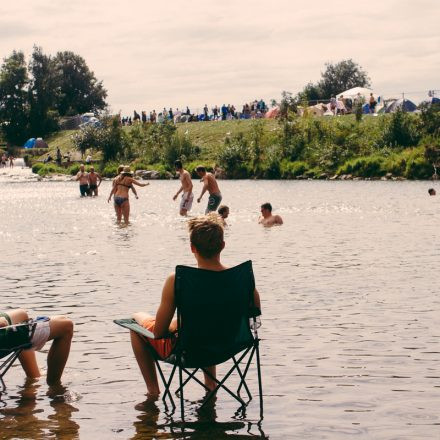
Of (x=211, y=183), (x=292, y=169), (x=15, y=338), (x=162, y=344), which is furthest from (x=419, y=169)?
(x=15, y=338)

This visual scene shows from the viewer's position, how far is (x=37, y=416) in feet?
26.5

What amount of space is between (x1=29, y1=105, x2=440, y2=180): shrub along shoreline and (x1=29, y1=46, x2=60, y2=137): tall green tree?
3146 cm

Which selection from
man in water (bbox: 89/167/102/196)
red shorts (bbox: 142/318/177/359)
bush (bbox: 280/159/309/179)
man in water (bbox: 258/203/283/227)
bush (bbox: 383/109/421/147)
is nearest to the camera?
red shorts (bbox: 142/318/177/359)

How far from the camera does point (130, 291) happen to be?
15273 mm

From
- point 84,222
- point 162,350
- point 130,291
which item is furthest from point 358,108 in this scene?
point 162,350

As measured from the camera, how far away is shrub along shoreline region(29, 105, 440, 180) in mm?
68750

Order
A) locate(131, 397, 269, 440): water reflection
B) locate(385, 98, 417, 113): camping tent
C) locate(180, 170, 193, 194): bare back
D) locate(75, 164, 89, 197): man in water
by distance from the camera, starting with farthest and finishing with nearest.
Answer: locate(385, 98, 417, 113): camping tent
locate(75, 164, 89, 197): man in water
locate(180, 170, 193, 194): bare back
locate(131, 397, 269, 440): water reflection

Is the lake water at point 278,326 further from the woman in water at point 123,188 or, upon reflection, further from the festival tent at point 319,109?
the festival tent at point 319,109

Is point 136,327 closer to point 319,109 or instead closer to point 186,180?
point 186,180

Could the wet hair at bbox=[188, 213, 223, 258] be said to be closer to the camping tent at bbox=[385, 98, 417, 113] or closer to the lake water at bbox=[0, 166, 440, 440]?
the lake water at bbox=[0, 166, 440, 440]

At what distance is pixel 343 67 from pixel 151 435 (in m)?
138

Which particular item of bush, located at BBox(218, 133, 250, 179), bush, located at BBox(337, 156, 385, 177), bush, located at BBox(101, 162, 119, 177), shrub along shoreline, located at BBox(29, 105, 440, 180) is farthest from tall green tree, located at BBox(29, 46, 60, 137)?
bush, located at BBox(337, 156, 385, 177)

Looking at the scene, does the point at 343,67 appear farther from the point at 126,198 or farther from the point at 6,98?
the point at 126,198

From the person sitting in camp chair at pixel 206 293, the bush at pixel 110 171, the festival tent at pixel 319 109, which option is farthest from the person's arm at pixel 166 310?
the bush at pixel 110 171
